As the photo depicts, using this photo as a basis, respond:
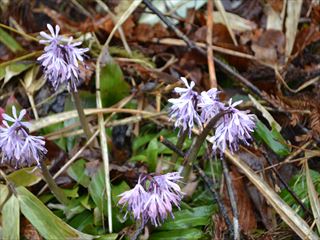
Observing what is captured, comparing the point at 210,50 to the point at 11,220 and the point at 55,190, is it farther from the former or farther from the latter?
the point at 11,220

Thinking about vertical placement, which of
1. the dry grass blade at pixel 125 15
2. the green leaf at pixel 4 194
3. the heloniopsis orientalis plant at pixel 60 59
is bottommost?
the green leaf at pixel 4 194

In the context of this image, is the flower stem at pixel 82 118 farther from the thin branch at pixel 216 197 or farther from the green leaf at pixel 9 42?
the green leaf at pixel 9 42

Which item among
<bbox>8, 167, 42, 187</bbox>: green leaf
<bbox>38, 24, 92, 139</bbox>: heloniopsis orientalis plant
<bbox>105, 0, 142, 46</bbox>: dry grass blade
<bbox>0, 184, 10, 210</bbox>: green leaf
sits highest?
<bbox>105, 0, 142, 46</bbox>: dry grass blade

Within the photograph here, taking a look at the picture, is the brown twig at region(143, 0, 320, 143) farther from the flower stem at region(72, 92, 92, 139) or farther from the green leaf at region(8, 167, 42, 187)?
the green leaf at region(8, 167, 42, 187)

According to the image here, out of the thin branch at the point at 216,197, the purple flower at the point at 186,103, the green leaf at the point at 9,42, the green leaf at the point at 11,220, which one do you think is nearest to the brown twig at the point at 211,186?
the thin branch at the point at 216,197

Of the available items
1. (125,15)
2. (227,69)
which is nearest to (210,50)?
(227,69)

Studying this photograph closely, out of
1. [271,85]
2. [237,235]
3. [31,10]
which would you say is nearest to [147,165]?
[237,235]

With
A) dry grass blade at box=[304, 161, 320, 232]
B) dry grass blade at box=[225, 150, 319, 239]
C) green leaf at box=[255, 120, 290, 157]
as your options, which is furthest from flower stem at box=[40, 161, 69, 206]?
dry grass blade at box=[304, 161, 320, 232]
